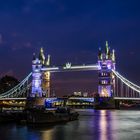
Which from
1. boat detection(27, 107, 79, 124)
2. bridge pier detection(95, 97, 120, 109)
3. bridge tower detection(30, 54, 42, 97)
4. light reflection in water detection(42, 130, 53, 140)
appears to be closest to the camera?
light reflection in water detection(42, 130, 53, 140)

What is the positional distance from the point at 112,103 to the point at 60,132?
71.2 m

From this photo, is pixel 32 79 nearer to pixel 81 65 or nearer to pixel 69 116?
pixel 81 65

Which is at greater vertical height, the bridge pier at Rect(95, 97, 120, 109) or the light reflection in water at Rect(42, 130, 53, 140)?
the bridge pier at Rect(95, 97, 120, 109)

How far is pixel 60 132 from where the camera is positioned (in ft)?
114

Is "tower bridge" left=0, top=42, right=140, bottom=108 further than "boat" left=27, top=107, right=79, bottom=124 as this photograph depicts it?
Yes

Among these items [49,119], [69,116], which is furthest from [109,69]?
[49,119]

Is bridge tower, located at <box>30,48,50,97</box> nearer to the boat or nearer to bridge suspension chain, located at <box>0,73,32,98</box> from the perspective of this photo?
bridge suspension chain, located at <box>0,73,32,98</box>

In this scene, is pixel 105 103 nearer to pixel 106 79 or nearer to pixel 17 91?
pixel 106 79

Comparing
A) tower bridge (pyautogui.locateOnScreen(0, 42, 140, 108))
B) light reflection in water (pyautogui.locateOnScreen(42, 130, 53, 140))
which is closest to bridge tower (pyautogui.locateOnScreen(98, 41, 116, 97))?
tower bridge (pyautogui.locateOnScreen(0, 42, 140, 108))

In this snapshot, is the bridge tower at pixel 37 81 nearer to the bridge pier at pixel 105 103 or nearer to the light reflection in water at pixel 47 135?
the bridge pier at pixel 105 103

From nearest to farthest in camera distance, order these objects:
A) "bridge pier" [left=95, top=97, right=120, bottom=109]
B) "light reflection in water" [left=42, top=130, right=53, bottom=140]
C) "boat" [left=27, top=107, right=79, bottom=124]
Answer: "light reflection in water" [left=42, top=130, right=53, bottom=140], "boat" [left=27, top=107, right=79, bottom=124], "bridge pier" [left=95, top=97, right=120, bottom=109]

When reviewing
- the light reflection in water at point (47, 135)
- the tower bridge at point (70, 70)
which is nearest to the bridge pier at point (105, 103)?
the tower bridge at point (70, 70)

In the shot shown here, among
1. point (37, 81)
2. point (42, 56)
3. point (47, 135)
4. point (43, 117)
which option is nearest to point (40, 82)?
point (37, 81)

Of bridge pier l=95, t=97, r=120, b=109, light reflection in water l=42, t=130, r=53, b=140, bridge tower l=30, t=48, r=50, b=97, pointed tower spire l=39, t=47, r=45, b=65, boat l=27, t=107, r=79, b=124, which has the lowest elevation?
light reflection in water l=42, t=130, r=53, b=140
